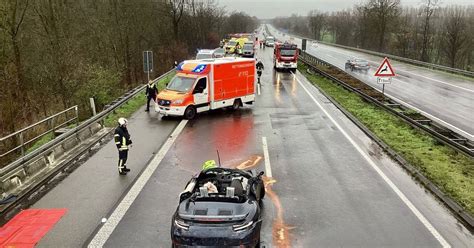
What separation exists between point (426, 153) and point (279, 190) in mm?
6379

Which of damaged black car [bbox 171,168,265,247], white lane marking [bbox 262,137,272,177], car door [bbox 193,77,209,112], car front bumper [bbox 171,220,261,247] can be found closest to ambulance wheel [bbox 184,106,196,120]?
car door [bbox 193,77,209,112]

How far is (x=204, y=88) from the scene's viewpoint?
69.9 ft

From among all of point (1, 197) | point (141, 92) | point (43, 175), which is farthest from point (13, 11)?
point (1, 197)

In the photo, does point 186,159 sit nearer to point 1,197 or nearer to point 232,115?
point 1,197

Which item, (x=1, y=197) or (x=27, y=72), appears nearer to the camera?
(x=1, y=197)

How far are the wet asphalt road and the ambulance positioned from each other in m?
1.17

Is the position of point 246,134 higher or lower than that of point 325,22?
lower

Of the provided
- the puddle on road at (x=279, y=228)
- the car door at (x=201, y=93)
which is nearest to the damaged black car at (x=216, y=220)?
the puddle on road at (x=279, y=228)

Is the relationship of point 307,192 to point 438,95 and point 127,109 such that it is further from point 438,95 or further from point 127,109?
point 438,95

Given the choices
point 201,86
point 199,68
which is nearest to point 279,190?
point 201,86

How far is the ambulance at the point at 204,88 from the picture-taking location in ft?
67.4

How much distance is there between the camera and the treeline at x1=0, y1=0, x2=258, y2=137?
24.5m

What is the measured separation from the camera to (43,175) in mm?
12430

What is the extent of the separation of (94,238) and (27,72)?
2387 cm
